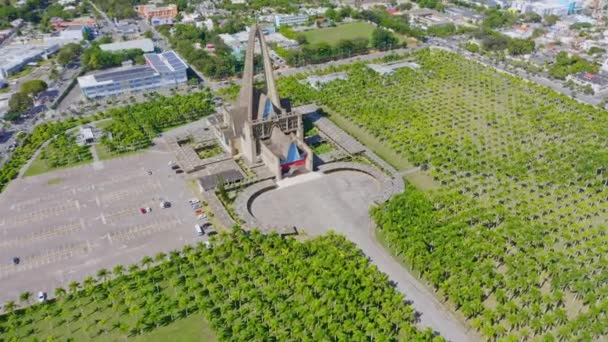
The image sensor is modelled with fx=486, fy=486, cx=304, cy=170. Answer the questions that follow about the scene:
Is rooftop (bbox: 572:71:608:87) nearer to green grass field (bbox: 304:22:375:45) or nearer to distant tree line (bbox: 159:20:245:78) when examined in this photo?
green grass field (bbox: 304:22:375:45)

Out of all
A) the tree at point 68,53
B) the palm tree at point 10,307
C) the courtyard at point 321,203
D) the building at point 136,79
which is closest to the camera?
the palm tree at point 10,307

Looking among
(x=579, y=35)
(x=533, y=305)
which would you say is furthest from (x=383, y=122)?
(x=579, y=35)

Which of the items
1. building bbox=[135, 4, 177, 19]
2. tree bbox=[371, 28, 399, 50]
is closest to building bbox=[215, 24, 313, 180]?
tree bbox=[371, 28, 399, 50]

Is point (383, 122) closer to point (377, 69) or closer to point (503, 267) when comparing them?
point (377, 69)

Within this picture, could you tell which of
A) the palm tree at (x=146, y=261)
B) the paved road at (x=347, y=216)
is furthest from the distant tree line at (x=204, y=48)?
the palm tree at (x=146, y=261)

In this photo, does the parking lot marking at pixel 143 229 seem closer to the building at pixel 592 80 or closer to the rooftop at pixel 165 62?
the rooftop at pixel 165 62

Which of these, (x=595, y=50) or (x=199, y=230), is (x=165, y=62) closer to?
(x=199, y=230)
